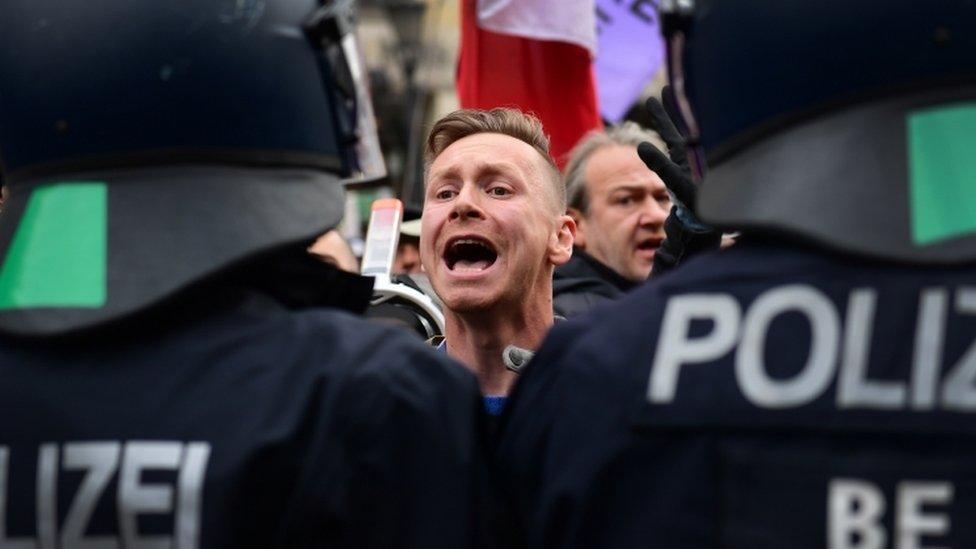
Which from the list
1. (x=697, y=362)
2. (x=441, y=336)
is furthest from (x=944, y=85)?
(x=441, y=336)

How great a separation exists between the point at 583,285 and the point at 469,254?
1257mm

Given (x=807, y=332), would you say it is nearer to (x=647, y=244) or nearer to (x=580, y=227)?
(x=647, y=244)

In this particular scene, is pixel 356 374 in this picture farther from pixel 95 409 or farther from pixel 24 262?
pixel 24 262

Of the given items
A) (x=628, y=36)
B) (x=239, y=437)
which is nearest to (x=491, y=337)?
(x=239, y=437)

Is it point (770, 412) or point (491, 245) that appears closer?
point (770, 412)

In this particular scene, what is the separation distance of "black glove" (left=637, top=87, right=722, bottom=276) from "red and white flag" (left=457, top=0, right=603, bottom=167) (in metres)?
2.02

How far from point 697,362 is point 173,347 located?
0.81 m

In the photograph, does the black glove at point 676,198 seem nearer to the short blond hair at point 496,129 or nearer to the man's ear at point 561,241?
the man's ear at point 561,241

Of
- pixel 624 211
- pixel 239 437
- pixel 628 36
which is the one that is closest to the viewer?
pixel 239 437

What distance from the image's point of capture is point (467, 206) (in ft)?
14.3

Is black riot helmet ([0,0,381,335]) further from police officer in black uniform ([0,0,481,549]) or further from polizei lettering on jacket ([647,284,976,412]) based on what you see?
polizei lettering on jacket ([647,284,976,412])

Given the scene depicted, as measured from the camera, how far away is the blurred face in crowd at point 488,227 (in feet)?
14.3

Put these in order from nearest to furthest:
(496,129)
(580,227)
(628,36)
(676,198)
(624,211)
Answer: (676,198)
(496,129)
(624,211)
(580,227)
(628,36)

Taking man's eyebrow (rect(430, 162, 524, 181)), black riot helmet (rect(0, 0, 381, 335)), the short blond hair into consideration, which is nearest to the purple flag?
the short blond hair
